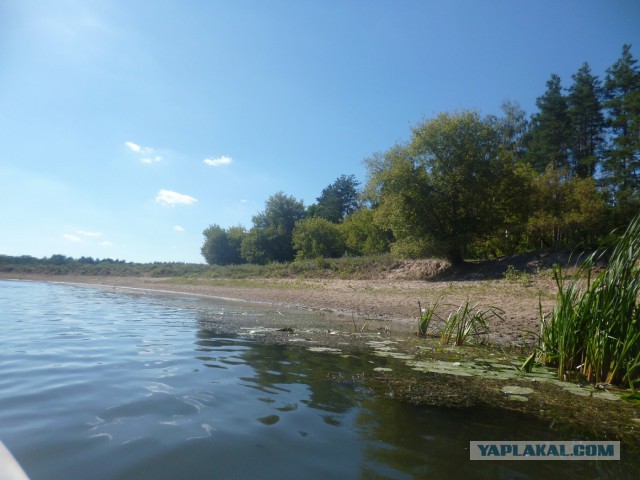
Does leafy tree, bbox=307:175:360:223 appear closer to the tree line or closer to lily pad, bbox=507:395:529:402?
the tree line

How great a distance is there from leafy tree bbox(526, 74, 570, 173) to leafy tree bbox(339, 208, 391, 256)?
1693cm

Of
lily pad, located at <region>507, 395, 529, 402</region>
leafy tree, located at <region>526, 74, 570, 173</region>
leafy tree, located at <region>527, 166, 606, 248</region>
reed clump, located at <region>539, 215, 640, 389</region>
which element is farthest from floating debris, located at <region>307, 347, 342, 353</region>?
leafy tree, located at <region>526, 74, 570, 173</region>

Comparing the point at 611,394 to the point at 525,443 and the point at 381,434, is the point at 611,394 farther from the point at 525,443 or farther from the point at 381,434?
the point at 381,434

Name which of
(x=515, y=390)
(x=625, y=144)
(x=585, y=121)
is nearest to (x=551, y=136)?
(x=585, y=121)

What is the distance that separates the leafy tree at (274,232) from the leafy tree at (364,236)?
11.7m

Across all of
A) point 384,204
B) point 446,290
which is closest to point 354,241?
point 384,204

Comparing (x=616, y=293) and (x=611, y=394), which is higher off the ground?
(x=616, y=293)

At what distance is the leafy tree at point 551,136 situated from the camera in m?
38.6

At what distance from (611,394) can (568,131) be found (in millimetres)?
41741

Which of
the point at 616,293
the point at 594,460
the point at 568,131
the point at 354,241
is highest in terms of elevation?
the point at 568,131

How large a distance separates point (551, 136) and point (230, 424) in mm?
44882

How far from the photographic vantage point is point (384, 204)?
2503cm

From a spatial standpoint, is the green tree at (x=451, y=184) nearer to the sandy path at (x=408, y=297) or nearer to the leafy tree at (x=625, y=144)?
the sandy path at (x=408, y=297)

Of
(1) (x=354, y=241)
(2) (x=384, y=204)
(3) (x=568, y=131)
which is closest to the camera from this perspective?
(2) (x=384, y=204)
